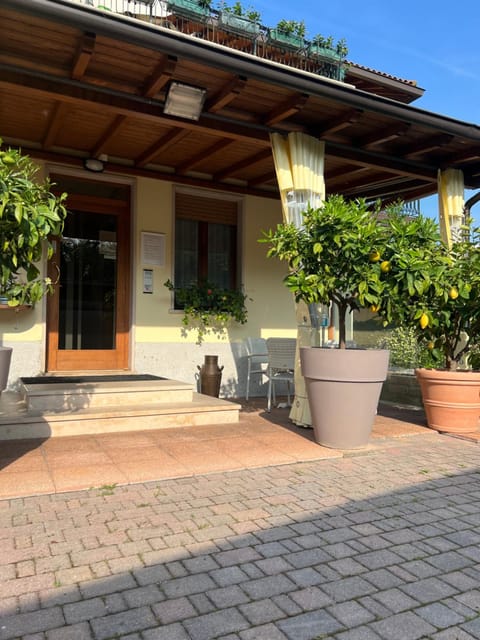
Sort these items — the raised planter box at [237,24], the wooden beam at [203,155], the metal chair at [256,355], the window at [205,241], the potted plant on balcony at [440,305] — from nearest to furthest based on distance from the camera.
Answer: the potted plant on balcony at [440,305] → the wooden beam at [203,155] → the window at [205,241] → the metal chair at [256,355] → the raised planter box at [237,24]

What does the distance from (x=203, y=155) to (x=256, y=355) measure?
8.70ft

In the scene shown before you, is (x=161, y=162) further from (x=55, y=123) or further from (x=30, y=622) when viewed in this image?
(x=30, y=622)

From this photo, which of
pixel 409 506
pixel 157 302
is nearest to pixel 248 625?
pixel 409 506

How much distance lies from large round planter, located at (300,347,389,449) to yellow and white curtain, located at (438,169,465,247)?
2665mm

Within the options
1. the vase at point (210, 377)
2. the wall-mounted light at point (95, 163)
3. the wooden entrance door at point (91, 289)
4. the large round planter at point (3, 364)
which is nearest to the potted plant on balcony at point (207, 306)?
the vase at point (210, 377)

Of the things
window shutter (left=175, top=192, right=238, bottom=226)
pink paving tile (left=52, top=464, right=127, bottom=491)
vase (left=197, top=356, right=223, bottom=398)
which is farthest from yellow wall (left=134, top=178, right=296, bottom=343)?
pink paving tile (left=52, top=464, right=127, bottom=491)

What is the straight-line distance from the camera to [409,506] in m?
2.96

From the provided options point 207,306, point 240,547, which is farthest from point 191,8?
point 240,547

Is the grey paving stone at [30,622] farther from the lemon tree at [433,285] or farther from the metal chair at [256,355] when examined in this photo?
the metal chair at [256,355]

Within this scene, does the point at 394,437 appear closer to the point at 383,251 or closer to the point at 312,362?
the point at 312,362

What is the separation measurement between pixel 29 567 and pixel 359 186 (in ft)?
21.3

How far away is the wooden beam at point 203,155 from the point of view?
18.6ft

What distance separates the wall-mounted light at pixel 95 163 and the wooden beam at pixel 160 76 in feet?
6.35

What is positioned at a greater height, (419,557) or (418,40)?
(418,40)
